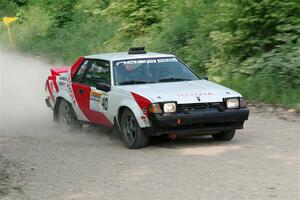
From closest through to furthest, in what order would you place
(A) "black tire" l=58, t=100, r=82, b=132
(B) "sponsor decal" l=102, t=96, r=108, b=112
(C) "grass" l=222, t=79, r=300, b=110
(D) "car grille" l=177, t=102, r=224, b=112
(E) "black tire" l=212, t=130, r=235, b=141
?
(D) "car grille" l=177, t=102, r=224, b=112 < (E) "black tire" l=212, t=130, r=235, b=141 < (B) "sponsor decal" l=102, t=96, r=108, b=112 < (A) "black tire" l=58, t=100, r=82, b=132 < (C) "grass" l=222, t=79, r=300, b=110

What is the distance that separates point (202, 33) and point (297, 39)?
4.26 metres

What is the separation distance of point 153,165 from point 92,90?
110 inches

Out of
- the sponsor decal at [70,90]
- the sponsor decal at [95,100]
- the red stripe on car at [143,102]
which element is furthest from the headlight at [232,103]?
the sponsor decal at [70,90]

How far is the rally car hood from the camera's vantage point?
962cm

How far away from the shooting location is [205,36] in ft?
62.0

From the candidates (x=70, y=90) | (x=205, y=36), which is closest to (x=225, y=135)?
(x=70, y=90)

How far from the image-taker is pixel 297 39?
15.3m

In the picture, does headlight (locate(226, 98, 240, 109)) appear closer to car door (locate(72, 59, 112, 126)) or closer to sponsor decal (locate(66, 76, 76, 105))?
car door (locate(72, 59, 112, 126))

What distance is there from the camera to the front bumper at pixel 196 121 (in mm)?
9477

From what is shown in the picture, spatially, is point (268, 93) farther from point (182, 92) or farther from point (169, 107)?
point (169, 107)

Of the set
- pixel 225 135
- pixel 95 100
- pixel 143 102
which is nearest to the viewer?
pixel 143 102

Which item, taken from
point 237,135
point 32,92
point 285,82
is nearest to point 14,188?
point 237,135

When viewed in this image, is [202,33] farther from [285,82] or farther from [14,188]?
[14,188]

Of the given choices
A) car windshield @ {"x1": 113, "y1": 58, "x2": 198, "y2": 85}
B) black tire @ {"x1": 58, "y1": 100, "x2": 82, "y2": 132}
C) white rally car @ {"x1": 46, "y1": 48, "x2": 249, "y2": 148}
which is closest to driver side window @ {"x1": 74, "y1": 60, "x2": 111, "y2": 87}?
white rally car @ {"x1": 46, "y1": 48, "x2": 249, "y2": 148}
